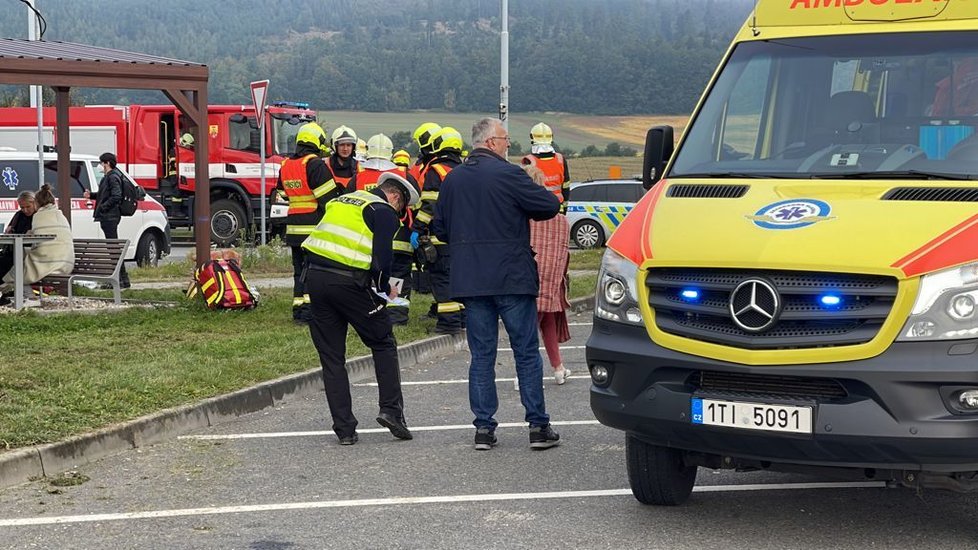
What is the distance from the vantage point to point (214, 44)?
141 metres

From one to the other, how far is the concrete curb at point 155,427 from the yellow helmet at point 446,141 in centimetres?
242

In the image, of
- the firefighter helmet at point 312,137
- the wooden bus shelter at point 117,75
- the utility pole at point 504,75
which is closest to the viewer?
the firefighter helmet at point 312,137

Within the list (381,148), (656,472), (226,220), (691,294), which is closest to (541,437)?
(656,472)

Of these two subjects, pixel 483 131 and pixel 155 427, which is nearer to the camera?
pixel 483 131

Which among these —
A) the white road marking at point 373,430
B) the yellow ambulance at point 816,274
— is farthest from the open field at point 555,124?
the yellow ambulance at point 816,274

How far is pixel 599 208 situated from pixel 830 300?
77.9ft

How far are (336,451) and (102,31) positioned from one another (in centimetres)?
13844

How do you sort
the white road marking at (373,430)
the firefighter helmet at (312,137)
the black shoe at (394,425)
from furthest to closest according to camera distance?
the firefighter helmet at (312,137) → the white road marking at (373,430) → the black shoe at (394,425)

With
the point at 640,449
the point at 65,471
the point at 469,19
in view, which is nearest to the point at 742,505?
the point at 640,449

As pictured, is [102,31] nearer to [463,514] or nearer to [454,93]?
[454,93]

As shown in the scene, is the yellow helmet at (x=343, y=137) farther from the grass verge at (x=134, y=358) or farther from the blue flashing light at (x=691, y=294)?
the blue flashing light at (x=691, y=294)

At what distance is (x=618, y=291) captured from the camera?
601 cm

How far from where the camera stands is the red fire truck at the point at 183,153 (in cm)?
2817

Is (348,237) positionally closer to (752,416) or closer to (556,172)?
(752,416)
